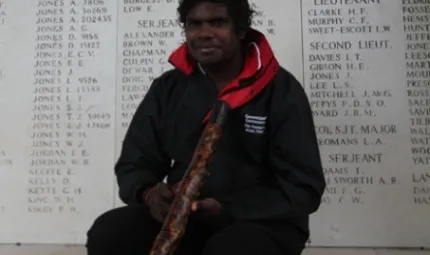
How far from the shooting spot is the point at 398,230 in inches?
60.7

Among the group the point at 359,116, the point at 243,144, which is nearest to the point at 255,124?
the point at 243,144

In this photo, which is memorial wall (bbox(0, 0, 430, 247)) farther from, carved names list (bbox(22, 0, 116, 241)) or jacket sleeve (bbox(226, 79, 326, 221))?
jacket sleeve (bbox(226, 79, 326, 221))

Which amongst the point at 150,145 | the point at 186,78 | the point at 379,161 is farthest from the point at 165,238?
the point at 379,161

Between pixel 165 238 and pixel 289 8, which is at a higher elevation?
pixel 289 8

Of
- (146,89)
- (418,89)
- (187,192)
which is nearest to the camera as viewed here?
(187,192)

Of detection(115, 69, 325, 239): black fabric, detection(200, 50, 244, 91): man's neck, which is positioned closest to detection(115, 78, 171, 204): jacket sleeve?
detection(115, 69, 325, 239): black fabric

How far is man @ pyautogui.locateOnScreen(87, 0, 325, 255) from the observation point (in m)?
0.79

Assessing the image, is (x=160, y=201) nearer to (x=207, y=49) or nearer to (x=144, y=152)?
(x=144, y=152)

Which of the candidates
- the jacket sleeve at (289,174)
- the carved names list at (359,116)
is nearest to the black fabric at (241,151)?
the jacket sleeve at (289,174)

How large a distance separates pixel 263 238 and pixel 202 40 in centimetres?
38

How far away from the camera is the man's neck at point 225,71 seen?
3.17 ft

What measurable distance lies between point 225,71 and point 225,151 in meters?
0.16

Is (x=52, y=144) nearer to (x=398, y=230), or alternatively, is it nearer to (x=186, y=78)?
(x=186, y=78)

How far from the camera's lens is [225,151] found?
920mm
